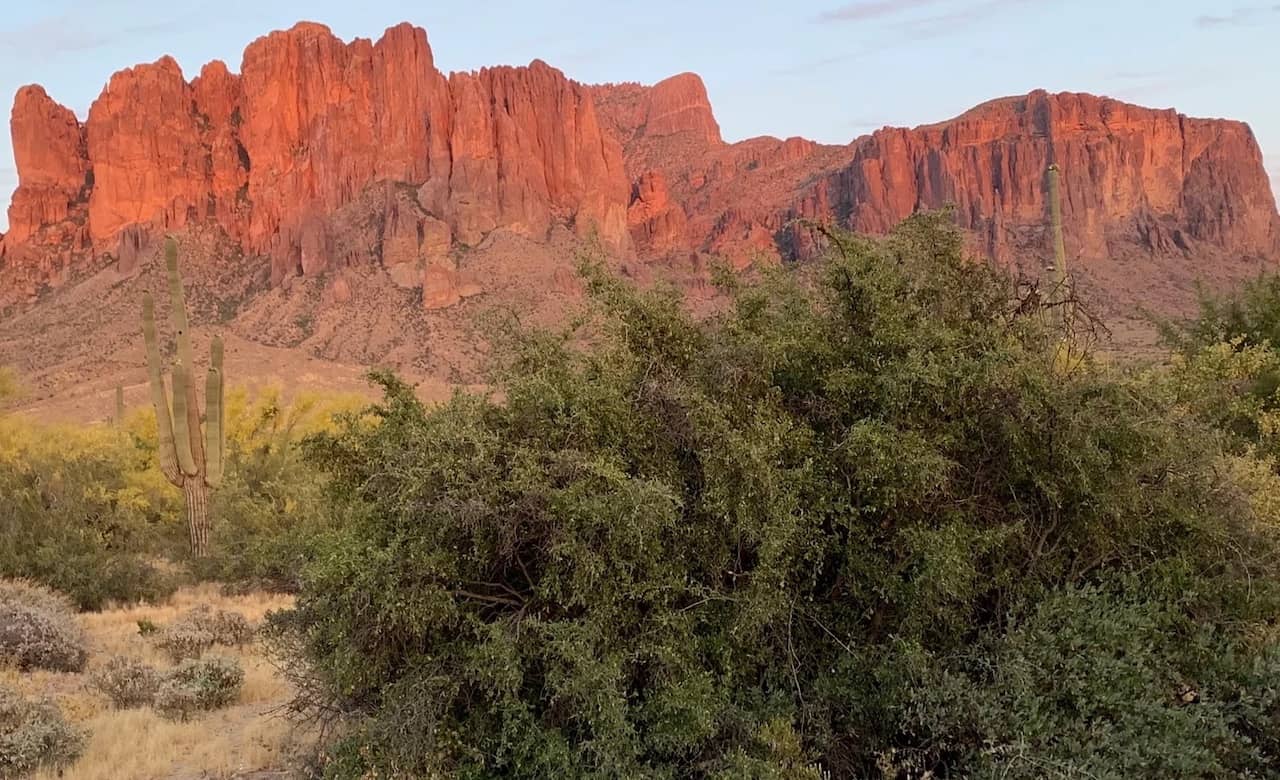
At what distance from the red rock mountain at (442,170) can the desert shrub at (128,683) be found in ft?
322

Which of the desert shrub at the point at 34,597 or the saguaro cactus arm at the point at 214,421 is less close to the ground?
the saguaro cactus arm at the point at 214,421

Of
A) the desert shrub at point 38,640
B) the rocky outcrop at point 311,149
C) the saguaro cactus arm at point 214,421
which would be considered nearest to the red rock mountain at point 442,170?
the rocky outcrop at point 311,149

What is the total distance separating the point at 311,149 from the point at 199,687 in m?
126

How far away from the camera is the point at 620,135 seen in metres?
197

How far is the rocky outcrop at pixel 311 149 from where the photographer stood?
391 ft

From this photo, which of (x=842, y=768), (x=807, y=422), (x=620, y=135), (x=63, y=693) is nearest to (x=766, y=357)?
(x=807, y=422)

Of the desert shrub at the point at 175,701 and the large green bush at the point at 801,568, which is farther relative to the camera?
the desert shrub at the point at 175,701

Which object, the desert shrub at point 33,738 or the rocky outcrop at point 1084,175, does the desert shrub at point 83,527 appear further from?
the rocky outcrop at point 1084,175

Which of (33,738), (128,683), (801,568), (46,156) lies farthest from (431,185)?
(801,568)

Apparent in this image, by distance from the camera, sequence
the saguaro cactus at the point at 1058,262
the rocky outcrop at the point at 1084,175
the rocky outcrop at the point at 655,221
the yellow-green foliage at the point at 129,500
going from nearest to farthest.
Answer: the saguaro cactus at the point at 1058,262 → the yellow-green foliage at the point at 129,500 → the rocky outcrop at the point at 1084,175 → the rocky outcrop at the point at 655,221

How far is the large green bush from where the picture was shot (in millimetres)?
5117

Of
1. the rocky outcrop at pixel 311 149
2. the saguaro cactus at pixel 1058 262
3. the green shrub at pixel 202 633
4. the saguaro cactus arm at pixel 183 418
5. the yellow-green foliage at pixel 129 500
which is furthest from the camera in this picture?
the rocky outcrop at pixel 311 149

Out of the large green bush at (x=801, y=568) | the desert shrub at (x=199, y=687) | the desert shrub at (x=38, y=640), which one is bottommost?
the desert shrub at (x=199, y=687)

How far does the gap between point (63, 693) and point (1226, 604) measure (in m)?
12.1
